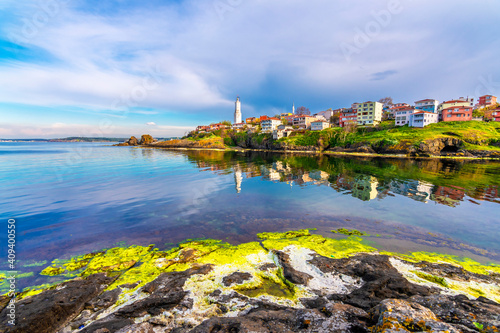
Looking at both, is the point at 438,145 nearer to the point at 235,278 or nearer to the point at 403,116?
the point at 403,116

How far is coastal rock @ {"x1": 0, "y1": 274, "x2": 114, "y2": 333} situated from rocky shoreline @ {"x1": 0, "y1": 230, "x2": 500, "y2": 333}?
0.03 metres

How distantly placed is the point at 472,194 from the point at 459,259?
75.0ft

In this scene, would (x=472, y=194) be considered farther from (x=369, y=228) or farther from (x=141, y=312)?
(x=141, y=312)

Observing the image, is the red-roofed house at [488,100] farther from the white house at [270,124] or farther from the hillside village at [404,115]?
the white house at [270,124]

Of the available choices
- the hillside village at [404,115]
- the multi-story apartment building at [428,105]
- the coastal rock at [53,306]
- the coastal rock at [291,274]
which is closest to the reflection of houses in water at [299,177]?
the coastal rock at [291,274]

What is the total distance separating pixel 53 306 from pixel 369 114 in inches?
5669

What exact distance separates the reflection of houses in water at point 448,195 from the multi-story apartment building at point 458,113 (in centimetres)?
11242

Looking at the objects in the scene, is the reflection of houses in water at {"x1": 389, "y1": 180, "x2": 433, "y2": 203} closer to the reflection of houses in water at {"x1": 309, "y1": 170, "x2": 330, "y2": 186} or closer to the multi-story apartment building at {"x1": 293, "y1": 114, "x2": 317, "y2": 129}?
the reflection of houses in water at {"x1": 309, "y1": 170, "x2": 330, "y2": 186}

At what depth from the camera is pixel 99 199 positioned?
23.8 metres

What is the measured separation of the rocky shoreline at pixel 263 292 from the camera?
588cm

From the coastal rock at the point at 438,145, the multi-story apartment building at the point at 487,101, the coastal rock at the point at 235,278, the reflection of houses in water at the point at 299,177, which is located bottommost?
the reflection of houses in water at the point at 299,177

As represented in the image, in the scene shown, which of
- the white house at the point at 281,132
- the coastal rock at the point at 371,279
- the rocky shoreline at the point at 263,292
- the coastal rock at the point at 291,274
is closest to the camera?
the rocky shoreline at the point at 263,292

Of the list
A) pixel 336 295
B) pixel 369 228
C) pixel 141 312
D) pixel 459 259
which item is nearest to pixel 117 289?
pixel 141 312

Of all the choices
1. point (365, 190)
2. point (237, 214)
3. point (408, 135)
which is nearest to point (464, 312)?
point (237, 214)
